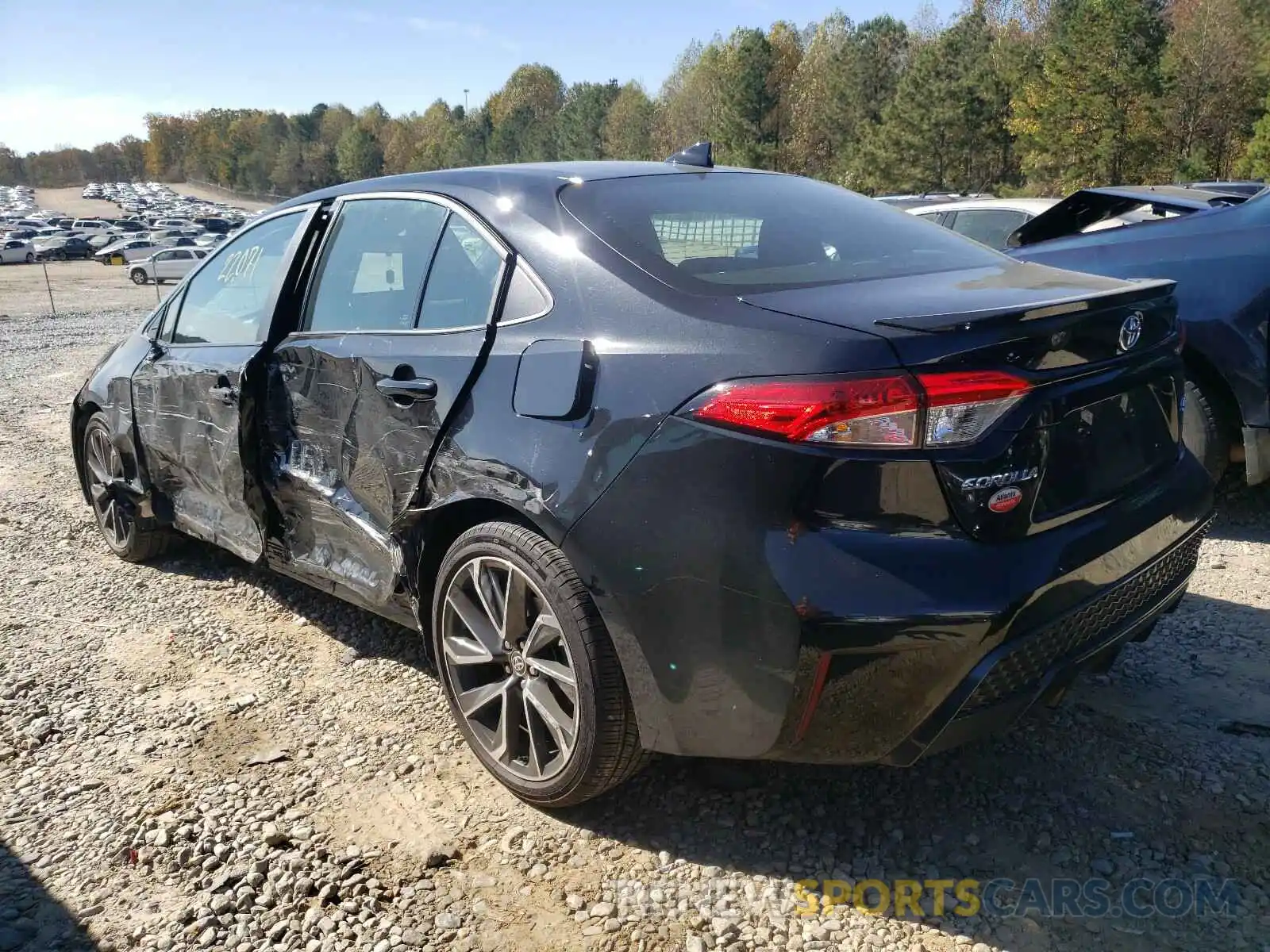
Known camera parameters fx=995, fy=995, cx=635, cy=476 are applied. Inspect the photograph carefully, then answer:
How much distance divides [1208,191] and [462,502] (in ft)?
15.7

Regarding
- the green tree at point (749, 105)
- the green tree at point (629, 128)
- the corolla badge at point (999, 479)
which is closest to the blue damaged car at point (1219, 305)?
the corolla badge at point (999, 479)

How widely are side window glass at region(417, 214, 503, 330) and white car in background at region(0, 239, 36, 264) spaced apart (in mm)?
52541

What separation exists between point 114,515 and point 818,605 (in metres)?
4.12

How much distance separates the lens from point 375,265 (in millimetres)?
3266

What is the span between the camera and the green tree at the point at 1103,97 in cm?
3931

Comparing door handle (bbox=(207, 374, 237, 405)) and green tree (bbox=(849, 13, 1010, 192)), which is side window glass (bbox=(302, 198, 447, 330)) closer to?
door handle (bbox=(207, 374, 237, 405))

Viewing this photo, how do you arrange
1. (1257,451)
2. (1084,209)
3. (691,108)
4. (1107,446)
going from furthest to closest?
(691,108), (1084,209), (1257,451), (1107,446)

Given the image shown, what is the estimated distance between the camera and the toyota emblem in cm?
234

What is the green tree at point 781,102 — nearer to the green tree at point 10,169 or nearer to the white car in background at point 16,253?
the white car in background at point 16,253

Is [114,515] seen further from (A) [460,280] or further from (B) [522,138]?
(B) [522,138]

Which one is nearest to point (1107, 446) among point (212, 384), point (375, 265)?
point (375, 265)

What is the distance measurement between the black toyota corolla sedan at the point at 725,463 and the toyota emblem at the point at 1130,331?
0.02 metres

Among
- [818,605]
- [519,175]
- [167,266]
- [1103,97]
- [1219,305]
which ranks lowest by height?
[167,266]

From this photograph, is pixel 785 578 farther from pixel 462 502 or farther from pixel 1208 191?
pixel 1208 191
